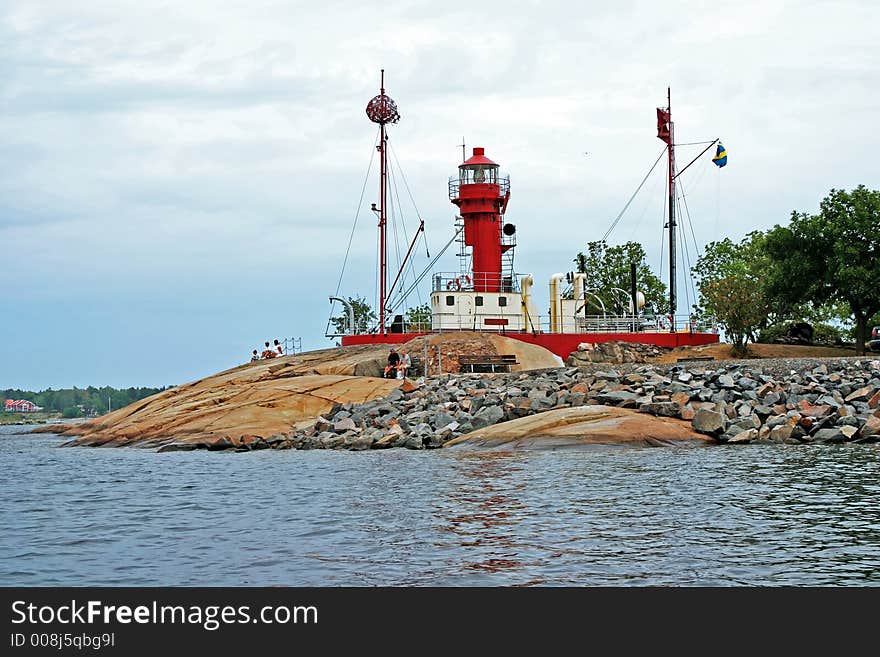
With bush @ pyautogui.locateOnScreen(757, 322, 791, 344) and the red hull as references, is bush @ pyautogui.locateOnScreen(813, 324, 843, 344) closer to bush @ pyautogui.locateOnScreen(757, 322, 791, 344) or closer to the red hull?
bush @ pyautogui.locateOnScreen(757, 322, 791, 344)

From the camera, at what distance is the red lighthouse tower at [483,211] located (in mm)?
52469

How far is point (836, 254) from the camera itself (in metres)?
44.4

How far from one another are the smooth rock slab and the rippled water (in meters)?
0.91

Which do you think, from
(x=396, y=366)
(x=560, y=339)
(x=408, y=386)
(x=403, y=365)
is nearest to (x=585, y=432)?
(x=408, y=386)

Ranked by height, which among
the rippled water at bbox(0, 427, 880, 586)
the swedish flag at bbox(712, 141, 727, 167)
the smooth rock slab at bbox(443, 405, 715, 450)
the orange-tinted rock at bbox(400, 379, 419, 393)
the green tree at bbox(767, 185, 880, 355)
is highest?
the swedish flag at bbox(712, 141, 727, 167)

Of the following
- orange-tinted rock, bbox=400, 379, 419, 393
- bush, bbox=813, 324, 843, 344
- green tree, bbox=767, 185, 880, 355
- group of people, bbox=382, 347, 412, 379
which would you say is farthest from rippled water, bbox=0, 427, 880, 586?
bush, bbox=813, 324, 843, 344

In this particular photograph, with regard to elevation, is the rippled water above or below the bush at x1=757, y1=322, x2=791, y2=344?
below

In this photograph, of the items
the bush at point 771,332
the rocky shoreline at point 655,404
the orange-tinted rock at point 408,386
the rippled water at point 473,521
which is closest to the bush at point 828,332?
the bush at point 771,332

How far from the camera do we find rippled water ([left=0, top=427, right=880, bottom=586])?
11.8m
